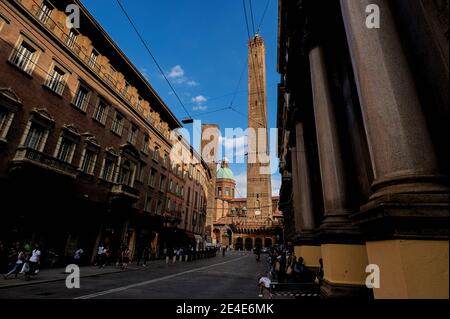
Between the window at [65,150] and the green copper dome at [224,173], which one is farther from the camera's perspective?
the green copper dome at [224,173]

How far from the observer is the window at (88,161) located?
1722cm

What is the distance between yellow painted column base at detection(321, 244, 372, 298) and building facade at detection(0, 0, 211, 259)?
1460cm

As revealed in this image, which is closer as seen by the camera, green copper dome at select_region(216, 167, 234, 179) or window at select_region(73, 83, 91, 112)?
window at select_region(73, 83, 91, 112)

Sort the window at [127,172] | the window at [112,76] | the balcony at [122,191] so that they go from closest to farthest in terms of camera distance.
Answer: the balcony at [122,191] < the window at [112,76] < the window at [127,172]

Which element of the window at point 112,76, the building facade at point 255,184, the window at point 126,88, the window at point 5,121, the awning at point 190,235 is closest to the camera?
the window at point 5,121

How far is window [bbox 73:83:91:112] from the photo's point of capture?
17.1m

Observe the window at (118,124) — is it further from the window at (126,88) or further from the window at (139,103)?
the window at (139,103)

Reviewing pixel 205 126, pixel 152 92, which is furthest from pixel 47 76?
pixel 205 126

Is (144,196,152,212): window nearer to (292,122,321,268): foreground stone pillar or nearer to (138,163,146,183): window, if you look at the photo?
(138,163,146,183): window

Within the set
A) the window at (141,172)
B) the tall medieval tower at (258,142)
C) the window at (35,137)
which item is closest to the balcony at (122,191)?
the window at (141,172)

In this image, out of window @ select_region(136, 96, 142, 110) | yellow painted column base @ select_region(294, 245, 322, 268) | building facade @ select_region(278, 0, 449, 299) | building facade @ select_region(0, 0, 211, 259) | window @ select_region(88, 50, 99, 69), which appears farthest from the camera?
window @ select_region(136, 96, 142, 110)

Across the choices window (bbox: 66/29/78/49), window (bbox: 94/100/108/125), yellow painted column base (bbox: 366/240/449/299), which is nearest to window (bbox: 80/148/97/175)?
window (bbox: 94/100/108/125)

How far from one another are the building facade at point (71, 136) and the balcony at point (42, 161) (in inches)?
2.0

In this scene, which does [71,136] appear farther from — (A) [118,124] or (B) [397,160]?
(B) [397,160]
